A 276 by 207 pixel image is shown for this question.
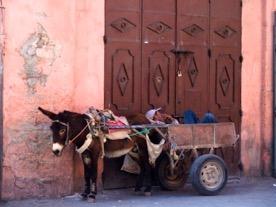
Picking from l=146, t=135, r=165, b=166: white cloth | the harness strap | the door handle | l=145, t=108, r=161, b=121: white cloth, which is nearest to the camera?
the harness strap

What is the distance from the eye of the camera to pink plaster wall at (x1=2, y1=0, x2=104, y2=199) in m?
8.39

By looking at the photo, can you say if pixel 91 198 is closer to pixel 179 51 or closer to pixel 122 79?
pixel 122 79

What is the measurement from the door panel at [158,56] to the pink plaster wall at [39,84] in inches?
38.7

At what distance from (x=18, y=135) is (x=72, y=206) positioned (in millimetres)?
1174

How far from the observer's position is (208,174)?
8.91 meters

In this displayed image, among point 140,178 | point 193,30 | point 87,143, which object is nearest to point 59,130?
point 87,143

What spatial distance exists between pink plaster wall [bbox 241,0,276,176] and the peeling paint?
3.34 m

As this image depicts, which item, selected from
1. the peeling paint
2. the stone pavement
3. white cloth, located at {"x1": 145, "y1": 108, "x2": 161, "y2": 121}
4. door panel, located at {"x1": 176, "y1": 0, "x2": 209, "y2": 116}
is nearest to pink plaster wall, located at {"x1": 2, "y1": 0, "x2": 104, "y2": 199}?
the peeling paint

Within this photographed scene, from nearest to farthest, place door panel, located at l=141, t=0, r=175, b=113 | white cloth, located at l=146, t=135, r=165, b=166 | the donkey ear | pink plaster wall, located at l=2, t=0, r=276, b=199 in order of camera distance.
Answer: the donkey ear < pink plaster wall, located at l=2, t=0, r=276, b=199 < white cloth, located at l=146, t=135, r=165, b=166 < door panel, located at l=141, t=0, r=175, b=113

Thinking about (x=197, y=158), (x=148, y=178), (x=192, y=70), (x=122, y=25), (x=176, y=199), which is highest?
(x=122, y=25)

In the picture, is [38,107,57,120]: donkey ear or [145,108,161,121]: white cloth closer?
[38,107,57,120]: donkey ear

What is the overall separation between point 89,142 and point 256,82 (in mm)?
3409

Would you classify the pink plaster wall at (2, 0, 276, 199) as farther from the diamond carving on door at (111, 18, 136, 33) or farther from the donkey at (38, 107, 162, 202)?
the donkey at (38, 107, 162, 202)

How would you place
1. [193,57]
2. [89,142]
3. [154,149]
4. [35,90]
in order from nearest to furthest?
[89,142] → [35,90] → [154,149] → [193,57]
